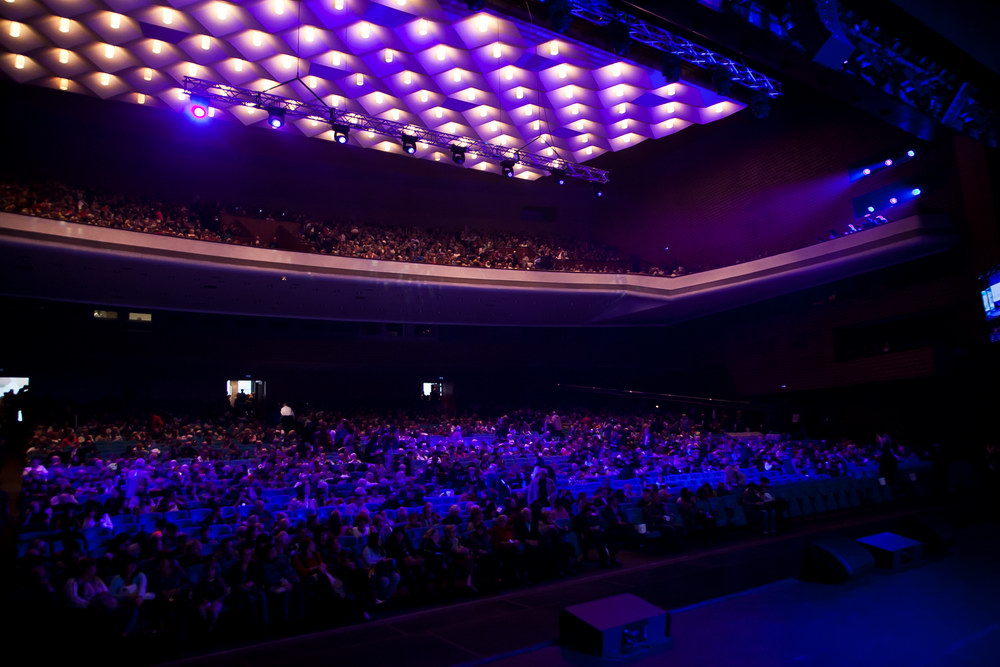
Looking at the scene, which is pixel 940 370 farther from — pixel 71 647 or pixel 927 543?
pixel 71 647

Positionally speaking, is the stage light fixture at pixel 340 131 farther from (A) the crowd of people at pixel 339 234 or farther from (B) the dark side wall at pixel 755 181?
(B) the dark side wall at pixel 755 181

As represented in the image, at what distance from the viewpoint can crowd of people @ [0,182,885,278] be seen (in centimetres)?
1499

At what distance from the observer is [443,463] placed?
13070 millimetres

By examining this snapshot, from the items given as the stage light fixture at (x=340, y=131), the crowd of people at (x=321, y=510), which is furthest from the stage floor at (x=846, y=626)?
the stage light fixture at (x=340, y=131)

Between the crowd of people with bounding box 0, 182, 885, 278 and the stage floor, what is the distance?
13.5m

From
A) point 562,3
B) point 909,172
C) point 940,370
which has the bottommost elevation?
point 940,370

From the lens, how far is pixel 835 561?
6.57 m

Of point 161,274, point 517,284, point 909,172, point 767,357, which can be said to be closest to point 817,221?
point 909,172

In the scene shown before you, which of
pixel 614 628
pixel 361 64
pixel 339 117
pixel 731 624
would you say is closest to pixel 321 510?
pixel 614 628

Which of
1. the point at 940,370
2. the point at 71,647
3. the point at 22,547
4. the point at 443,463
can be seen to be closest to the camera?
the point at 71,647

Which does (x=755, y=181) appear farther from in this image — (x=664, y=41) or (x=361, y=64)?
(x=361, y=64)

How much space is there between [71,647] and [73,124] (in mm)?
19307

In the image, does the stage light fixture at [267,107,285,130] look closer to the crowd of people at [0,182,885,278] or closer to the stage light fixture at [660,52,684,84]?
the crowd of people at [0,182,885,278]

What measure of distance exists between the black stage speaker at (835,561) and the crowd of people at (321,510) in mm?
2734
